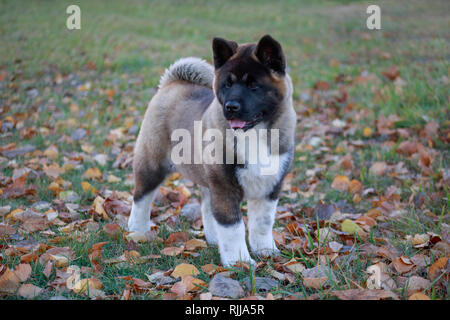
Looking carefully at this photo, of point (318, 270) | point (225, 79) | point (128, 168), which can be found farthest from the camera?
point (128, 168)

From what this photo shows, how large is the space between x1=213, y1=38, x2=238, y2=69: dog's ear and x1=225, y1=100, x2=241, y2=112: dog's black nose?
45cm

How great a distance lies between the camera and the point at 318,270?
275 centimetres

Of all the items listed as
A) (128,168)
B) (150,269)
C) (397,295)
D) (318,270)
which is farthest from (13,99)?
(397,295)

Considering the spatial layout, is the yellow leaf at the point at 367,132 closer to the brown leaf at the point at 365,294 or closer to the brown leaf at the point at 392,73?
the brown leaf at the point at 392,73

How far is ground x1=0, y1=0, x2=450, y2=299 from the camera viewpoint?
9.11ft

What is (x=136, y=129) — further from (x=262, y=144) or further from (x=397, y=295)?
(x=397, y=295)

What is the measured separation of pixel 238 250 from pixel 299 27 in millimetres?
→ 10717

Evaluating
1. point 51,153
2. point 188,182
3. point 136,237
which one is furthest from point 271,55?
A: point 51,153

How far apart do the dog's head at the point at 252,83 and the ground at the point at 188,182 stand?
3.15 feet

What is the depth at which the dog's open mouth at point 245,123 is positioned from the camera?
2.83 meters

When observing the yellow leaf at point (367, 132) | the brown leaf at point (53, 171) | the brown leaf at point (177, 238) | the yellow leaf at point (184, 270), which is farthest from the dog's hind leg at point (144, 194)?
the yellow leaf at point (367, 132)

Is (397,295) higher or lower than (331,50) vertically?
lower

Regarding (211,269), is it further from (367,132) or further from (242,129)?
(367,132)
